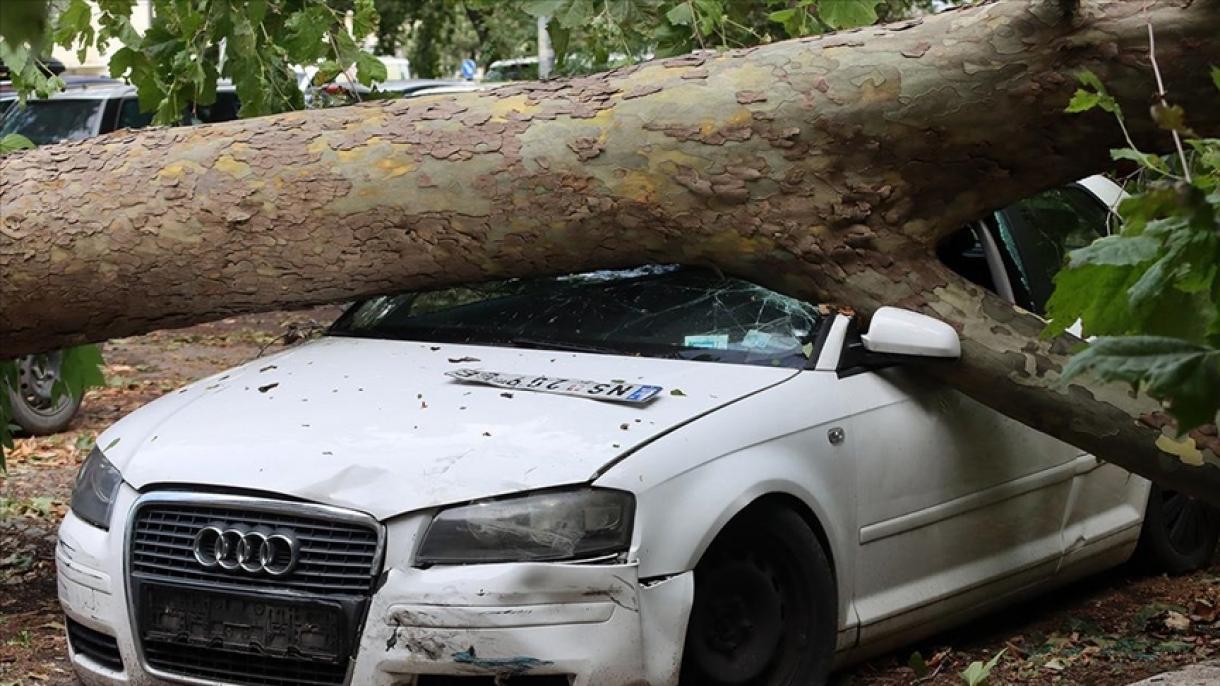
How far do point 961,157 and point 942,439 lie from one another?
842mm

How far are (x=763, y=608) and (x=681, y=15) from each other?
9.16 ft

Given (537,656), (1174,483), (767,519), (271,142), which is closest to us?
(537,656)

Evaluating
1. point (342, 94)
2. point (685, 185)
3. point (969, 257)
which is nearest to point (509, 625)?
point (685, 185)

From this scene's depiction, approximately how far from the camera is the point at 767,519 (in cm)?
466

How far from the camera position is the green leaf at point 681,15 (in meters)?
6.64

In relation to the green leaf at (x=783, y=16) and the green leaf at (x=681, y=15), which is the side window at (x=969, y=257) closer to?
the green leaf at (x=783, y=16)

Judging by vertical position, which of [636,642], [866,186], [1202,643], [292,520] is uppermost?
[866,186]

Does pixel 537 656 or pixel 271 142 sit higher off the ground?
pixel 271 142

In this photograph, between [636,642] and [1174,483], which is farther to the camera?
[1174,483]

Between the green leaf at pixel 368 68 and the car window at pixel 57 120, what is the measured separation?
6.99 meters

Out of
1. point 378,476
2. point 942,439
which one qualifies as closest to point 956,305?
point 942,439

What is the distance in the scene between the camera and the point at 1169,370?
8.63ft

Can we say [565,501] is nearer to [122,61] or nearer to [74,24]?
[122,61]

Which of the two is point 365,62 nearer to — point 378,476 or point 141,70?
point 141,70
